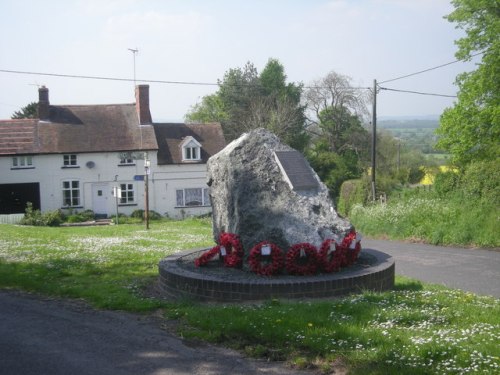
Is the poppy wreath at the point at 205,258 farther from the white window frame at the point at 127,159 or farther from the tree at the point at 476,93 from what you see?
the white window frame at the point at 127,159

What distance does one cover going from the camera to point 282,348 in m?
6.15

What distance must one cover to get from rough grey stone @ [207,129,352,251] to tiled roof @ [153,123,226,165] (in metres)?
28.1

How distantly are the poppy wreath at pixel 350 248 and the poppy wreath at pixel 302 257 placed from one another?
72cm

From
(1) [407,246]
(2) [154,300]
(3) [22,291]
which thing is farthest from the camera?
(1) [407,246]

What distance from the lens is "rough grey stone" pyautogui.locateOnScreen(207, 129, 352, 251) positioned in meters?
9.96

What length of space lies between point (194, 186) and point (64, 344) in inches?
1305

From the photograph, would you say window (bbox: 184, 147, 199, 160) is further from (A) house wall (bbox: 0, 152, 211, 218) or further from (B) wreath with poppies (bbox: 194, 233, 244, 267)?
(B) wreath with poppies (bbox: 194, 233, 244, 267)

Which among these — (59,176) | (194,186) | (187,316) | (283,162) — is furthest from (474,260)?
(59,176)

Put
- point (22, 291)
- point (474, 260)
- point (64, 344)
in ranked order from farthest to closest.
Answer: point (474, 260), point (22, 291), point (64, 344)

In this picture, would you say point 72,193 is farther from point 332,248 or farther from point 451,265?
point 332,248

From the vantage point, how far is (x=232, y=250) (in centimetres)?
1002

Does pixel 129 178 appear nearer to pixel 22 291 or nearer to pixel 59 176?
pixel 59 176

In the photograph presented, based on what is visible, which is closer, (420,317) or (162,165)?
(420,317)

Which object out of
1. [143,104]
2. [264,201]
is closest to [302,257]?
[264,201]
